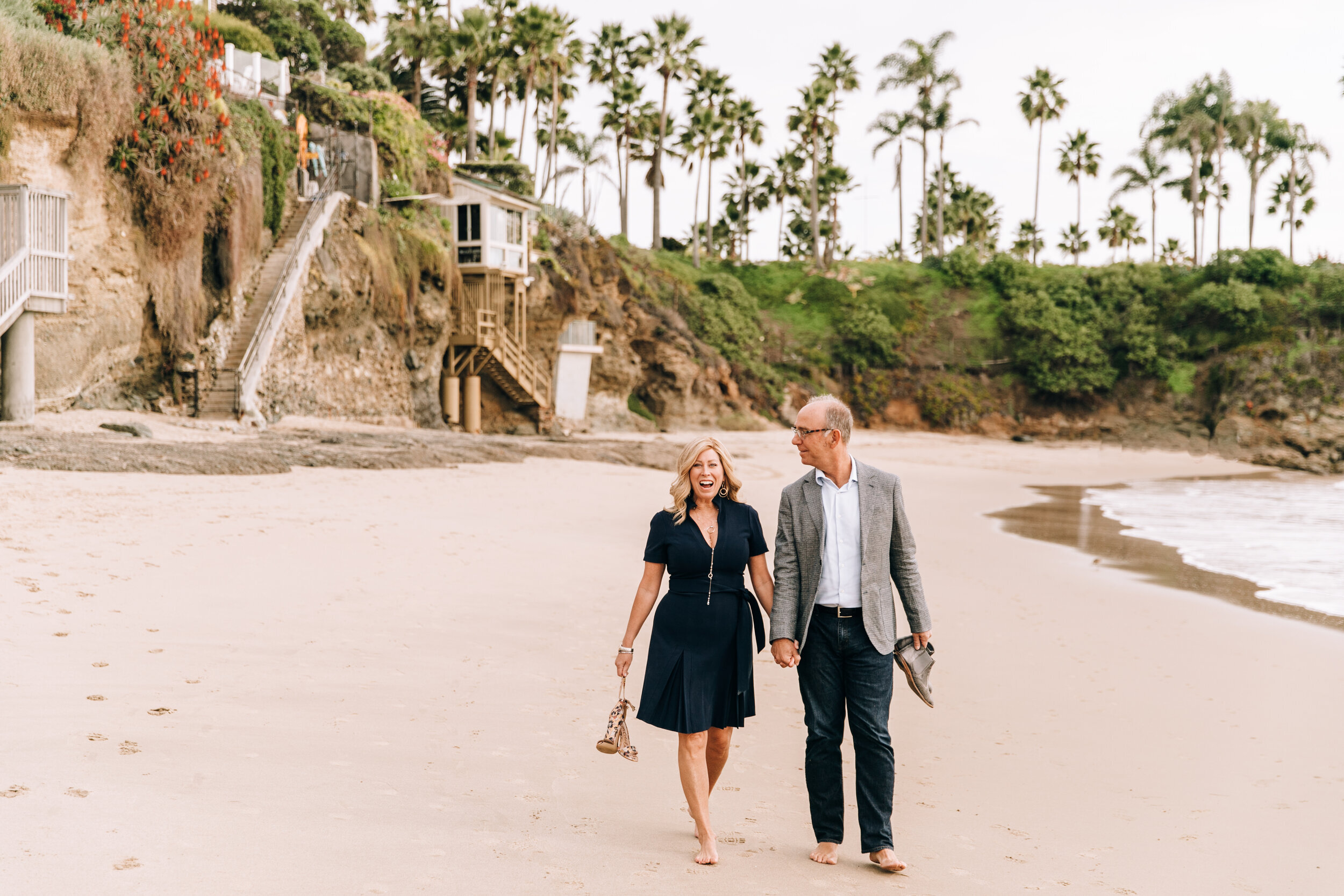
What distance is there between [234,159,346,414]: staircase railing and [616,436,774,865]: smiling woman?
18.5m

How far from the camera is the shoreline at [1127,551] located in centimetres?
1044

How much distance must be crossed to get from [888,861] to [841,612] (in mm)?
921

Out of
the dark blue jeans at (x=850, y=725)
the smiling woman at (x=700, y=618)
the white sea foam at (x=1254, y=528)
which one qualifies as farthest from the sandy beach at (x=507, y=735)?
the white sea foam at (x=1254, y=528)

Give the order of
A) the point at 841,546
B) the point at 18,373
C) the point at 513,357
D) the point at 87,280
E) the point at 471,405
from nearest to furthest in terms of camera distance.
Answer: the point at 841,546, the point at 18,373, the point at 87,280, the point at 471,405, the point at 513,357

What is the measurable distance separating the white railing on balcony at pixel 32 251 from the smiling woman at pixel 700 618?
49.3 feet

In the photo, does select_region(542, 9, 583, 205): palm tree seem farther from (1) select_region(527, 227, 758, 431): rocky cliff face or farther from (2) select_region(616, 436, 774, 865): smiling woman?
(2) select_region(616, 436, 774, 865): smiling woman

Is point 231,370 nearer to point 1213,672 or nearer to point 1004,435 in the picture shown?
point 1213,672

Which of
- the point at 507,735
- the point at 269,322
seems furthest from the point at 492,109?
the point at 507,735

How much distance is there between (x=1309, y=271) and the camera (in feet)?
155

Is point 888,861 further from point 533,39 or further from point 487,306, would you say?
point 533,39

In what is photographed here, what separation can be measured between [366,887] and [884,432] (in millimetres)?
42394

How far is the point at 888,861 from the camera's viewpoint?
12.4ft

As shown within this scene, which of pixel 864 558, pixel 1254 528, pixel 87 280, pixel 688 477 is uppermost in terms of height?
pixel 87 280

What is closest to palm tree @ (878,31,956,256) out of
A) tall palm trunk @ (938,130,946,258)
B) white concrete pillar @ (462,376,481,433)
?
tall palm trunk @ (938,130,946,258)
